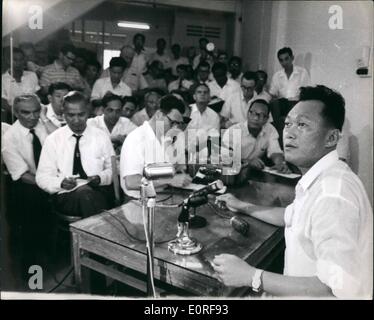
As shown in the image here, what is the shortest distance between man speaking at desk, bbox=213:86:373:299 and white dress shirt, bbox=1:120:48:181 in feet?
6.49

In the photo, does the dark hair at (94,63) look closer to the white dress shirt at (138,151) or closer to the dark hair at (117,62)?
the dark hair at (117,62)

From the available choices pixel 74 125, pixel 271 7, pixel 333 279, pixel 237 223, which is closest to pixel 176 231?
pixel 237 223

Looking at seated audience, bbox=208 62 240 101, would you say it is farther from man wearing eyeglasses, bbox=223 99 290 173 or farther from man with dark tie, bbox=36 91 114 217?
man with dark tie, bbox=36 91 114 217

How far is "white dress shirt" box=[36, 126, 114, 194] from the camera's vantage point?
2574mm

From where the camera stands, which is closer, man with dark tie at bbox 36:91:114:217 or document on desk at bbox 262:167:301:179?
man with dark tie at bbox 36:91:114:217

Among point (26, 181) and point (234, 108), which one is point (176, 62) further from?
point (26, 181)

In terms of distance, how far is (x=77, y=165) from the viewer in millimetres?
2732

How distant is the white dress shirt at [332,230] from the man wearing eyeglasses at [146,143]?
4.30 feet

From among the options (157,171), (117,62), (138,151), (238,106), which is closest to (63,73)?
(117,62)

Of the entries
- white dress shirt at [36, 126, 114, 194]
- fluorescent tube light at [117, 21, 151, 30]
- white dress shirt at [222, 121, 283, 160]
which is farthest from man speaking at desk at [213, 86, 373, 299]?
fluorescent tube light at [117, 21, 151, 30]

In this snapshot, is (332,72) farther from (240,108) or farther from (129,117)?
(129,117)

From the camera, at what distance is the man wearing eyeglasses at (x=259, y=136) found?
3.40 metres

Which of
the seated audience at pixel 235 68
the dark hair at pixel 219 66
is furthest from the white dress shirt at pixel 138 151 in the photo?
the seated audience at pixel 235 68
